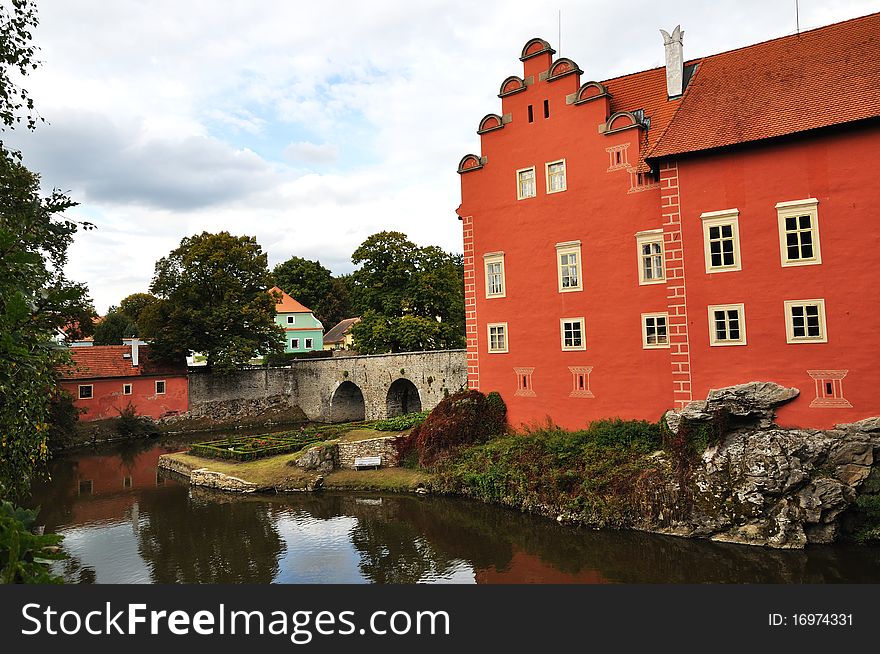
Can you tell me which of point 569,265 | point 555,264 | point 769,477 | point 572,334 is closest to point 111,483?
point 572,334

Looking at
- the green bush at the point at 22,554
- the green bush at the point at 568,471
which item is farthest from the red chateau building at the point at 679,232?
the green bush at the point at 22,554

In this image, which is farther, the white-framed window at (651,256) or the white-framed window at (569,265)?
the white-framed window at (569,265)

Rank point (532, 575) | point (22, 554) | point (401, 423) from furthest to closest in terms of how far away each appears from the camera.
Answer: point (401, 423)
point (532, 575)
point (22, 554)

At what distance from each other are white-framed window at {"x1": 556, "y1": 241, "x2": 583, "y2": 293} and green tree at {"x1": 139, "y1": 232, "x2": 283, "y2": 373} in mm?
22104

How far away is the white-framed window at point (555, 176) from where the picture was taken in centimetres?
1862

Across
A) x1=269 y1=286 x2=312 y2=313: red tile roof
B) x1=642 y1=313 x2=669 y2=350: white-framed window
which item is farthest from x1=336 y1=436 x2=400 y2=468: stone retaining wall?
x1=269 y1=286 x2=312 y2=313: red tile roof

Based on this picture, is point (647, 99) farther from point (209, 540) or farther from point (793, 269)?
point (209, 540)

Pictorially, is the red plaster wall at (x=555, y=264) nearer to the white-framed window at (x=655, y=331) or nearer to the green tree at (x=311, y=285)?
the white-framed window at (x=655, y=331)

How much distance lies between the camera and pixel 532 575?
1231 centimetres

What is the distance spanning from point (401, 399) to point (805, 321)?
21.8m

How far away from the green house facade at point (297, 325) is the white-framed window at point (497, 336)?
3769 cm

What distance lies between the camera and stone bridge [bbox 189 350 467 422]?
28578 mm

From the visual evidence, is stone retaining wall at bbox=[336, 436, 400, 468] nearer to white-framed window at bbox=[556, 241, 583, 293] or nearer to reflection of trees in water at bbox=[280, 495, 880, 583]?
reflection of trees in water at bbox=[280, 495, 880, 583]

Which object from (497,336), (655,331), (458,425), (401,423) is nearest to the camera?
(655,331)
